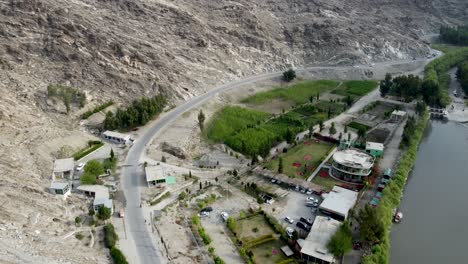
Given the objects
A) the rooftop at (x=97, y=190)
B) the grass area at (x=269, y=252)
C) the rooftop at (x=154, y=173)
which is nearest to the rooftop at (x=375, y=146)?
the grass area at (x=269, y=252)

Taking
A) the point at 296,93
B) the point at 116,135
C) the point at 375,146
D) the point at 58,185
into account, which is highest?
the point at 296,93

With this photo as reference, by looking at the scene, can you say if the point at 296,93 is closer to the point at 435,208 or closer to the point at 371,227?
the point at 435,208

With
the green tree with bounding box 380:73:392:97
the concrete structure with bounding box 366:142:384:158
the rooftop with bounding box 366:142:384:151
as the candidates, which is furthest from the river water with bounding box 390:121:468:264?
the green tree with bounding box 380:73:392:97

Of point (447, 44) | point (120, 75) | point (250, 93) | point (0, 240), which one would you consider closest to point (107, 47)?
point (120, 75)

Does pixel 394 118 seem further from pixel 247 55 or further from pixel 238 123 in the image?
pixel 247 55

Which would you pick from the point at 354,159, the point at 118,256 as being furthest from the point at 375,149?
the point at 118,256

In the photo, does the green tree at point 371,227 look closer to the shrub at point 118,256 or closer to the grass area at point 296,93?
the shrub at point 118,256
